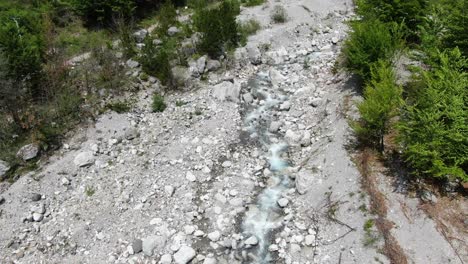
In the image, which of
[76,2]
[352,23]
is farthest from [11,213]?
[352,23]

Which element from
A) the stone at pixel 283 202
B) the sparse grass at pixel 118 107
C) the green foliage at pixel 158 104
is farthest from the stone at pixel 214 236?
the sparse grass at pixel 118 107

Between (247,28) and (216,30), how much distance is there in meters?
1.96

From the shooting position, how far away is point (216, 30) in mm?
15773

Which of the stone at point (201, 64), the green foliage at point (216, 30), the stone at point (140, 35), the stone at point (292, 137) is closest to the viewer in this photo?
the stone at point (292, 137)

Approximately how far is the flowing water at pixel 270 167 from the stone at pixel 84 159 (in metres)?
4.91

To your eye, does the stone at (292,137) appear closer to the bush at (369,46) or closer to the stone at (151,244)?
the bush at (369,46)

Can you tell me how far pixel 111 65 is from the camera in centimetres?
1407

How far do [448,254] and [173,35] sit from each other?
13.1 metres

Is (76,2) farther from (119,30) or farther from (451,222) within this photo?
(451,222)

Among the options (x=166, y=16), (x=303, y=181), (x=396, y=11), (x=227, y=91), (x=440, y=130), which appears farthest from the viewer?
(x=166, y=16)

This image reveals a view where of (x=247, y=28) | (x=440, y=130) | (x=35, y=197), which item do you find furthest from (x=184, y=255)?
(x=247, y=28)

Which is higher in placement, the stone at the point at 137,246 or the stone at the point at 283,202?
the stone at the point at 137,246

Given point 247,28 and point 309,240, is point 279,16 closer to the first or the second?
point 247,28

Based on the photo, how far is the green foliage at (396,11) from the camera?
1347cm
